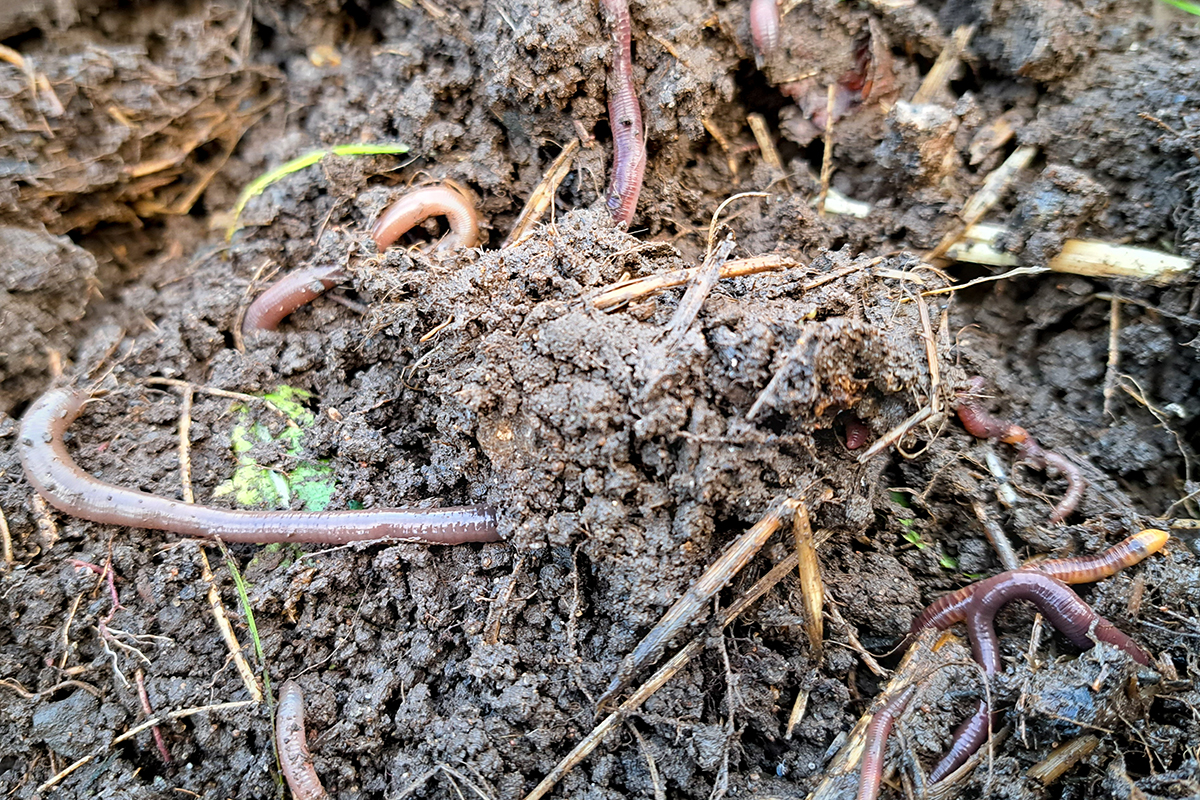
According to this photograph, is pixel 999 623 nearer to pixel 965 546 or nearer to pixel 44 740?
pixel 965 546

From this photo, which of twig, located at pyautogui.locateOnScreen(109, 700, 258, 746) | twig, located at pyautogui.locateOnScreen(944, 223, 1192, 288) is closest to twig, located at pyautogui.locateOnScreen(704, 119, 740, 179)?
Result: twig, located at pyautogui.locateOnScreen(944, 223, 1192, 288)

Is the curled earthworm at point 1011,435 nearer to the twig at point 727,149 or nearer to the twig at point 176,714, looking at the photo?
the twig at point 727,149

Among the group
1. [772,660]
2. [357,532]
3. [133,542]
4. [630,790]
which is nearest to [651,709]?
[630,790]

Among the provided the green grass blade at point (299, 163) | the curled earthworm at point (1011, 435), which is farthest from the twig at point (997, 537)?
the green grass blade at point (299, 163)

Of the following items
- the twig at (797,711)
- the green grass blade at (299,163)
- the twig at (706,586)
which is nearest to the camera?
the twig at (706,586)

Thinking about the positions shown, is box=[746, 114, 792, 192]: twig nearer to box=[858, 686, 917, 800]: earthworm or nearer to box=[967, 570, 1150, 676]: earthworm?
box=[967, 570, 1150, 676]: earthworm

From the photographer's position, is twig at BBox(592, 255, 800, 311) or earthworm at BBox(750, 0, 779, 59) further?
earthworm at BBox(750, 0, 779, 59)

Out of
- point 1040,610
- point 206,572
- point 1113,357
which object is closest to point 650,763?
point 1040,610
